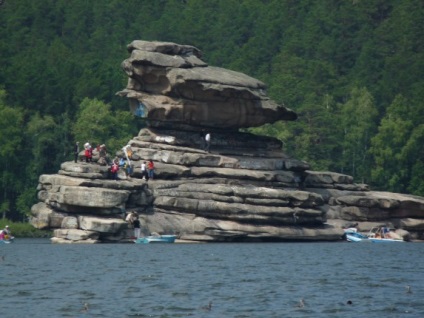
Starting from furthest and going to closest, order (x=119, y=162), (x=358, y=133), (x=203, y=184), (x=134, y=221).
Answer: (x=358, y=133) → (x=119, y=162) → (x=203, y=184) → (x=134, y=221)

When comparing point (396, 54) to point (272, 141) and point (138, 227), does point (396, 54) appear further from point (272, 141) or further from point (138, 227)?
point (138, 227)

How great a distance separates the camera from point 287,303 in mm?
51219

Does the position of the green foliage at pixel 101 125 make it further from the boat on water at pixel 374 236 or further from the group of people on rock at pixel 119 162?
the boat on water at pixel 374 236

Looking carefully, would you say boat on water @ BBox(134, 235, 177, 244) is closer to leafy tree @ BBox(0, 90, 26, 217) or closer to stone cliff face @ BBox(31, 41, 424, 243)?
stone cliff face @ BBox(31, 41, 424, 243)

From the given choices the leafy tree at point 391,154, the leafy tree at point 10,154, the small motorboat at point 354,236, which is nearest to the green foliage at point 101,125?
the leafy tree at point 10,154

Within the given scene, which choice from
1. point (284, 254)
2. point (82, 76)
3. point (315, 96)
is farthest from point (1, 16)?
point (284, 254)

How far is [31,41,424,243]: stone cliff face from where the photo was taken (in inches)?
3179

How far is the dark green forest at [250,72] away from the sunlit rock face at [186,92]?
28.9 metres

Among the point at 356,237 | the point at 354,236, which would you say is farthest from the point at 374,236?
the point at 354,236

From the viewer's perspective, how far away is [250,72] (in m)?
150

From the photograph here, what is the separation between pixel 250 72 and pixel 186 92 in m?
64.6

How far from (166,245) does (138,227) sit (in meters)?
2.15

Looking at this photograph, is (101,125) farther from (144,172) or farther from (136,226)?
(136,226)

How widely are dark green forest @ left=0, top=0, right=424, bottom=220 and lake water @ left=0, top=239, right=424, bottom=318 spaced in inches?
1484
